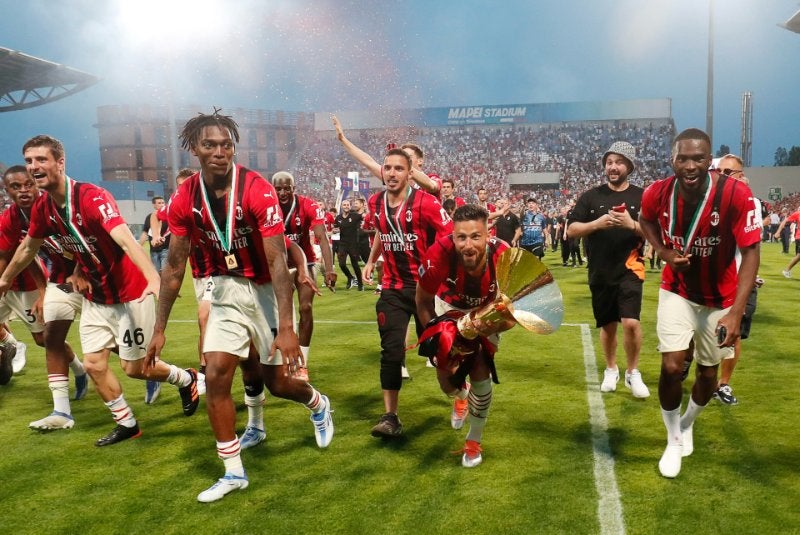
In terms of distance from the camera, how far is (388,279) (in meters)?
5.75

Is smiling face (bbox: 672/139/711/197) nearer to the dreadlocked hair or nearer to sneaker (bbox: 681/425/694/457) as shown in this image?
sneaker (bbox: 681/425/694/457)

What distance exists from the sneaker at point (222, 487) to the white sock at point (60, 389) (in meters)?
2.31

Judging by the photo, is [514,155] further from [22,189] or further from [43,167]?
[43,167]

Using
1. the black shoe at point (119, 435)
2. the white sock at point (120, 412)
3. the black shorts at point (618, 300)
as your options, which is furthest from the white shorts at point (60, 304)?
the black shorts at point (618, 300)

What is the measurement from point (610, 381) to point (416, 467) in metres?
2.76

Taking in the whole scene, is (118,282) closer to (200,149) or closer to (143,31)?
(200,149)

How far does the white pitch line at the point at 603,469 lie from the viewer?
3.76 meters

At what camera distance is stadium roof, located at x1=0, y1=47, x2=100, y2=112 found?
4656cm

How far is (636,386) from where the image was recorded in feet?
20.8

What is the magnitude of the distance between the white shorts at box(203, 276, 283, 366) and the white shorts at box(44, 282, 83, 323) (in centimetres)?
211

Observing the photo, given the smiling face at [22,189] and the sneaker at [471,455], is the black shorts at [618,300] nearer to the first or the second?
the sneaker at [471,455]

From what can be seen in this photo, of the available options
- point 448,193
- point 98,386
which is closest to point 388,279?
point 98,386

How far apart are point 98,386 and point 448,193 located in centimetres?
681

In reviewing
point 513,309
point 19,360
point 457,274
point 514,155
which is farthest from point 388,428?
point 514,155
